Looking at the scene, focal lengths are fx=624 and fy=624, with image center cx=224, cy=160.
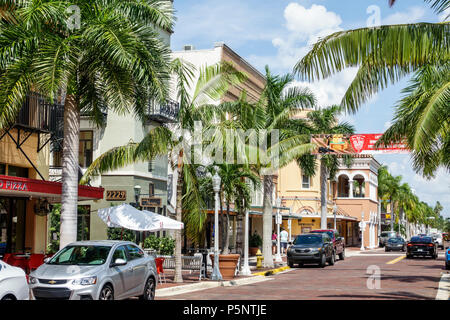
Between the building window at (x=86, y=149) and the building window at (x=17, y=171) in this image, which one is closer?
the building window at (x=17, y=171)

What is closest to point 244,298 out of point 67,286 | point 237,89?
point 67,286

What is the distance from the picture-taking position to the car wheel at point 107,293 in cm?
1336

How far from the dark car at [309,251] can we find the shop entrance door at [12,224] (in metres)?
14.4

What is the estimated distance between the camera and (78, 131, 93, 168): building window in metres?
34.7

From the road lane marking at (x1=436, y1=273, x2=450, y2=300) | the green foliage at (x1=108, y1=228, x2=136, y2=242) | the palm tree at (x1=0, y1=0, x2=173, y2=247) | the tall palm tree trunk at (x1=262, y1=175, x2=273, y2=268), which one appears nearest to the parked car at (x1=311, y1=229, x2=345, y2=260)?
the tall palm tree trunk at (x1=262, y1=175, x2=273, y2=268)

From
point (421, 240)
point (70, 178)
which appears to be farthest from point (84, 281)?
point (421, 240)

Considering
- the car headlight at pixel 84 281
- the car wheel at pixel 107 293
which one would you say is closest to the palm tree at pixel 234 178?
the car wheel at pixel 107 293

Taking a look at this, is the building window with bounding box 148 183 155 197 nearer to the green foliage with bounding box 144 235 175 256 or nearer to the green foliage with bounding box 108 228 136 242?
the green foliage with bounding box 108 228 136 242

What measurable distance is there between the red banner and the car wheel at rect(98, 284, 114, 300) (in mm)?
23021

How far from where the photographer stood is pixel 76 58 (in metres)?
17.0

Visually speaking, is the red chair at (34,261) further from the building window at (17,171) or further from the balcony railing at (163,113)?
the balcony railing at (163,113)

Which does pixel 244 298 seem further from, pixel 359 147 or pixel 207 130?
pixel 359 147

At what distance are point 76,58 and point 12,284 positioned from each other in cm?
758

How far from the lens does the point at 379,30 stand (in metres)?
11.4
